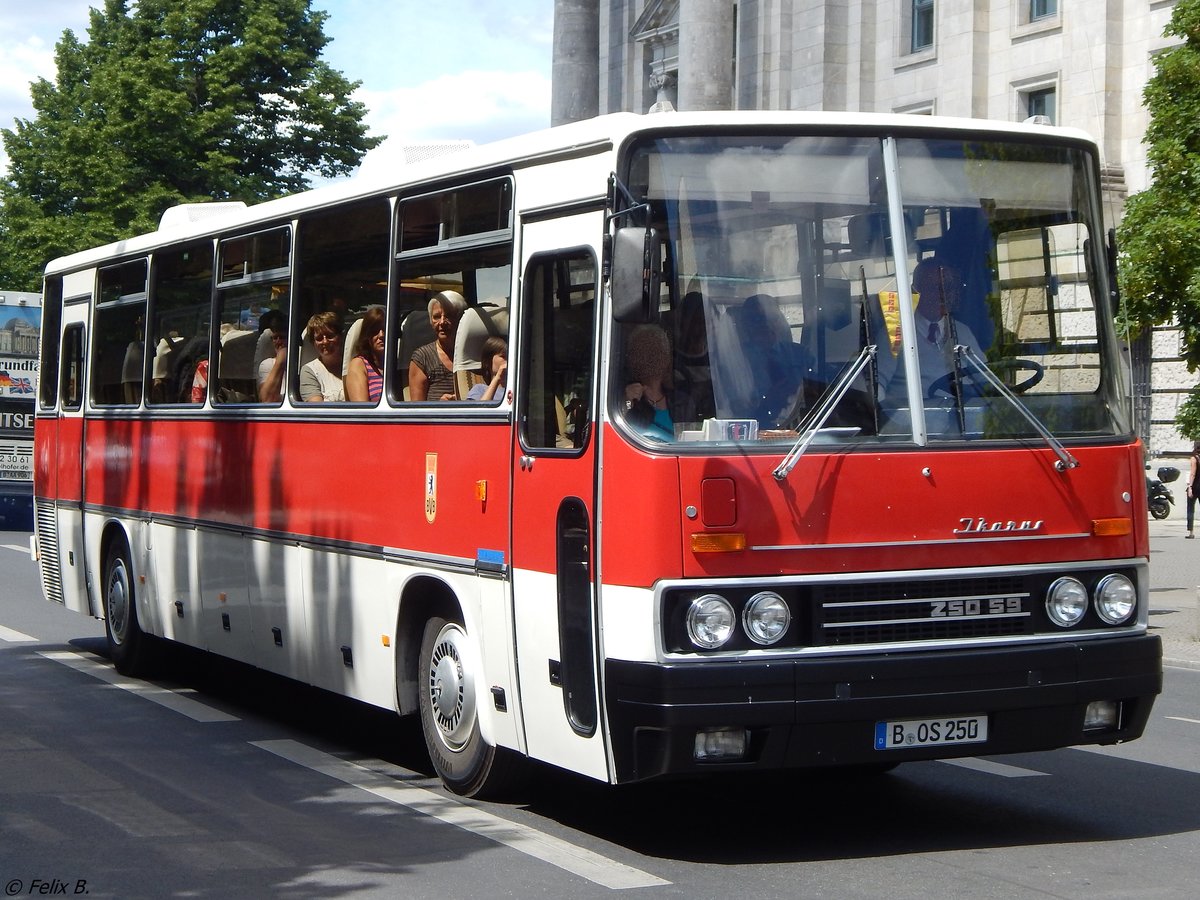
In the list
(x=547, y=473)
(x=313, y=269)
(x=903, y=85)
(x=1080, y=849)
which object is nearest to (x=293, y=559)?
(x=313, y=269)

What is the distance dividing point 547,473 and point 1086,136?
2747 mm

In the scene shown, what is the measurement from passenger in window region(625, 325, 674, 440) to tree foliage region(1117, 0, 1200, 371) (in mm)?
10048

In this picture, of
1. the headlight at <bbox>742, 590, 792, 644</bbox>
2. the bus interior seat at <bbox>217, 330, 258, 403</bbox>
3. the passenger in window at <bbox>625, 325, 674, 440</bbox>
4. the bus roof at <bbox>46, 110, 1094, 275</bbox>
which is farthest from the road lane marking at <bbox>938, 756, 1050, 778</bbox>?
the bus interior seat at <bbox>217, 330, 258, 403</bbox>

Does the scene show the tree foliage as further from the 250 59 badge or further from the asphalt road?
the 250 59 badge

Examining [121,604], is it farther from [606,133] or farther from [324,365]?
[606,133]

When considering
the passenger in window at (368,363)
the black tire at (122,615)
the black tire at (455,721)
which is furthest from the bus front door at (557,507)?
the black tire at (122,615)

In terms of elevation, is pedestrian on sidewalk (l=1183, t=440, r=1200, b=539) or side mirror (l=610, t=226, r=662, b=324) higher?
side mirror (l=610, t=226, r=662, b=324)

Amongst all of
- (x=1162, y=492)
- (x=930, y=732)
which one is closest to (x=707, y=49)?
(x=1162, y=492)

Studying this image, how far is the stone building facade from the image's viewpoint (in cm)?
3114

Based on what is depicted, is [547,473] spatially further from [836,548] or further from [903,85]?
[903,85]

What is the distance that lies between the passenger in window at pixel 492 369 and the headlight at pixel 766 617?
181 cm

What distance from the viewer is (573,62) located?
32.0 metres

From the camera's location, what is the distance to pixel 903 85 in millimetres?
38031

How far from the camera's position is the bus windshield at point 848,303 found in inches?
285
